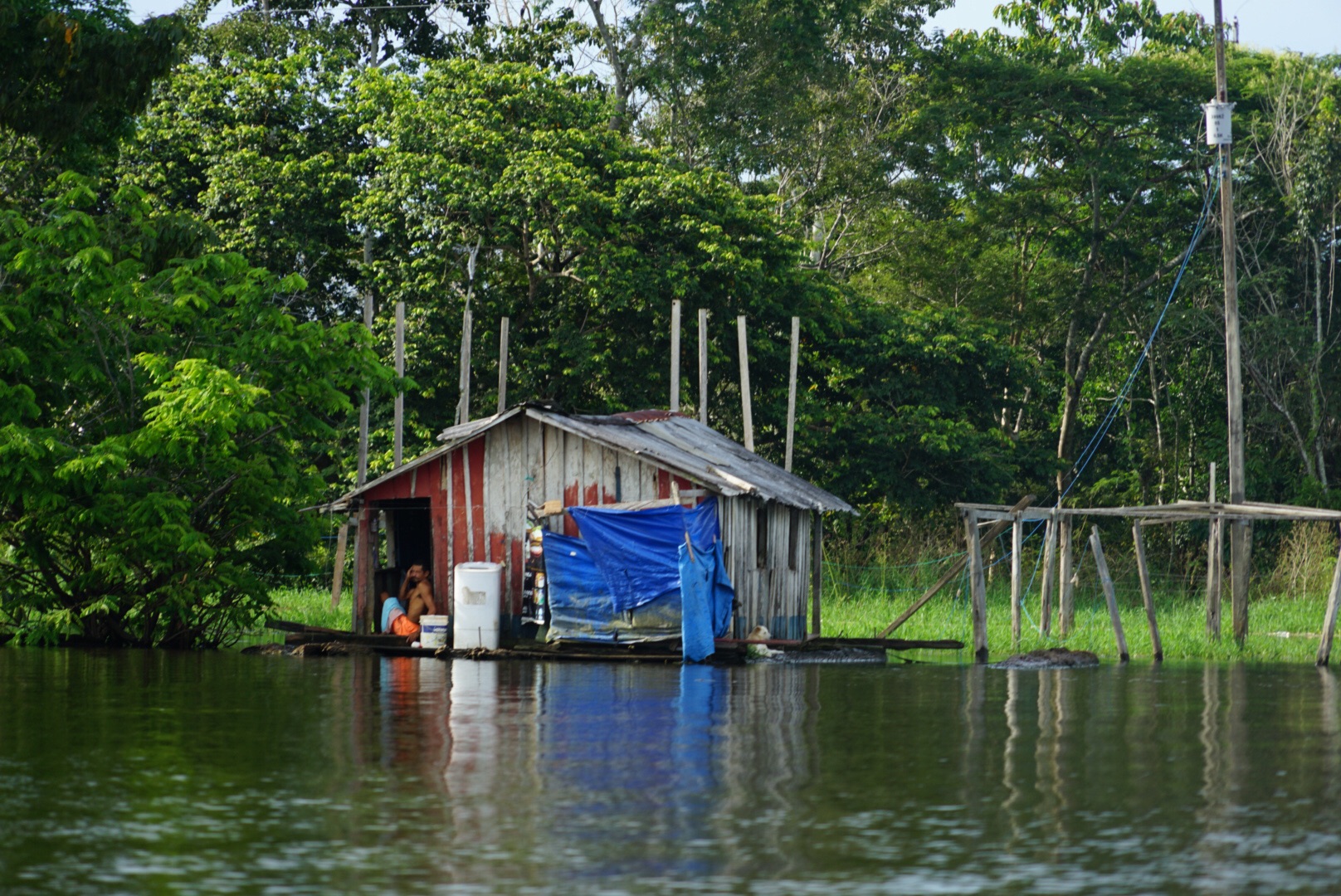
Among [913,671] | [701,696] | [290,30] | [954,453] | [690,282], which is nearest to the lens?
[701,696]

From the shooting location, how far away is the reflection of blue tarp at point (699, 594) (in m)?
Result: 23.1

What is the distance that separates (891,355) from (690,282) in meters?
7.20

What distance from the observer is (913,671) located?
72.2 ft

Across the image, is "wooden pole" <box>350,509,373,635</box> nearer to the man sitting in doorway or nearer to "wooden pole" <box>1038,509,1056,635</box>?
the man sitting in doorway

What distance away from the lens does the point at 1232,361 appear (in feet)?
91.1

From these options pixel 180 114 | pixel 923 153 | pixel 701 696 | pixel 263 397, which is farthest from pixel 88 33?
pixel 923 153

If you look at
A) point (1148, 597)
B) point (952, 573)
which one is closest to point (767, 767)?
point (952, 573)

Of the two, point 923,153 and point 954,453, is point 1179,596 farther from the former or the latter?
point 923,153

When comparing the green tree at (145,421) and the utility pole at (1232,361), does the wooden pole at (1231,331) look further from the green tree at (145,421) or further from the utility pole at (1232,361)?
the green tree at (145,421)

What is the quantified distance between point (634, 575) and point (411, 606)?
12.9 feet

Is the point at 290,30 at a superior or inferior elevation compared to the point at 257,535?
superior

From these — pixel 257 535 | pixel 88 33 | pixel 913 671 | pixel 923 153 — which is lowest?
pixel 913 671

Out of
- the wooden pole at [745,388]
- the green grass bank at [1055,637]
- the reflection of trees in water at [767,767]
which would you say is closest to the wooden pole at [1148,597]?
the green grass bank at [1055,637]

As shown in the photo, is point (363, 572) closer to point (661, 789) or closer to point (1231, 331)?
point (1231, 331)
